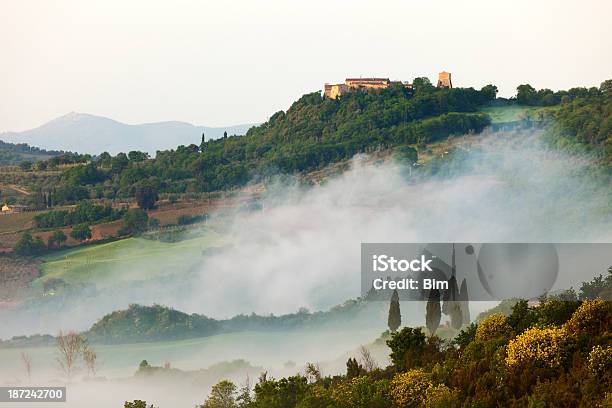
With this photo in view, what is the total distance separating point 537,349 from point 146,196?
52029 mm

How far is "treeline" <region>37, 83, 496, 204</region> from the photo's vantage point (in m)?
79.6

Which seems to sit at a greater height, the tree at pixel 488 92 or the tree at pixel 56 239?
the tree at pixel 488 92

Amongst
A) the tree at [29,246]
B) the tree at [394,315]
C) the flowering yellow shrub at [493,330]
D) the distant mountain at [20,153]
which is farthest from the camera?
the distant mountain at [20,153]

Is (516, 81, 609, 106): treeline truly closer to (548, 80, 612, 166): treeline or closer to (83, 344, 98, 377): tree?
(548, 80, 612, 166): treeline

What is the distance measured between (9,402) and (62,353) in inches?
331

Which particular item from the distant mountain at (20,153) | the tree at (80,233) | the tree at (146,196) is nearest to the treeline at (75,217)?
the tree at (80,233)

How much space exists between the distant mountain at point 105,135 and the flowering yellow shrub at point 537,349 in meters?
77.0

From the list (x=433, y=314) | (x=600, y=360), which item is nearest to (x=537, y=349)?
(x=600, y=360)

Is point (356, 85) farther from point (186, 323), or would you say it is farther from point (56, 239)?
point (186, 323)

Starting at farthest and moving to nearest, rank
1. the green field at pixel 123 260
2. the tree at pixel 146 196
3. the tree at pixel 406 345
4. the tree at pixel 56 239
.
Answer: the tree at pixel 146 196
the tree at pixel 56 239
the green field at pixel 123 260
the tree at pixel 406 345

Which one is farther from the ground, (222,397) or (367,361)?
(222,397)

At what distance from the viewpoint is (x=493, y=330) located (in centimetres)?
2814

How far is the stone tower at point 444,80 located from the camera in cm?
8882

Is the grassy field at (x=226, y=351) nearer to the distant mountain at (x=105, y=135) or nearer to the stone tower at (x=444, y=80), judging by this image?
the stone tower at (x=444, y=80)
